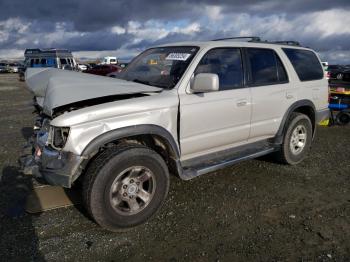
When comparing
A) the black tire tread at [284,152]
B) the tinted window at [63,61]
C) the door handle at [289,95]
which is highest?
the tinted window at [63,61]

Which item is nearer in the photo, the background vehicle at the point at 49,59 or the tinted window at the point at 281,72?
the tinted window at the point at 281,72

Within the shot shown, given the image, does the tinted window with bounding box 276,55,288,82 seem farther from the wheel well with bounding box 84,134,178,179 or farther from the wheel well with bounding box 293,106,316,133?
the wheel well with bounding box 84,134,178,179

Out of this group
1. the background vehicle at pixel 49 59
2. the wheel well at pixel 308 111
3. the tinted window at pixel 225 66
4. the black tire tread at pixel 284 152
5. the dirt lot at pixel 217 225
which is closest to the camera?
the dirt lot at pixel 217 225

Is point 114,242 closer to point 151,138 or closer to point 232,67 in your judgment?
point 151,138

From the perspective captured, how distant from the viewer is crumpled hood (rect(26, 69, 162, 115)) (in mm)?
3239

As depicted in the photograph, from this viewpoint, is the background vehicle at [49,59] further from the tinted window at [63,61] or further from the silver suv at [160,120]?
the silver suv at [160,120]

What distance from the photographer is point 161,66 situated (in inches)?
167

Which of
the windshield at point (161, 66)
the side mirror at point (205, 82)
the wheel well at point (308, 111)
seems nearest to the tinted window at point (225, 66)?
the windshield at point (161, 66)

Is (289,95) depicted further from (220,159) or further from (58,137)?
(58,137)

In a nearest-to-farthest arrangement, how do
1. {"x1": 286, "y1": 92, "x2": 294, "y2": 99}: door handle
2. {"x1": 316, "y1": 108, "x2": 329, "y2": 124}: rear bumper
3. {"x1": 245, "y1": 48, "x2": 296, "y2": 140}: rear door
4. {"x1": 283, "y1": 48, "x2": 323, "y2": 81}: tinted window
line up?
{"x1": 245, "y1": 48, "x2": 296, "y2": 140}: rear door
{"x1": 286, "y1": 92, "x2": 294, "y2": 99}: door handle
{"x1": 283, "y1": 48, "x2": 323, "y2": 81}: tinted window
{"x1": 316, "y1": 108, "x2": 329, "y2": 124}: rear bumper

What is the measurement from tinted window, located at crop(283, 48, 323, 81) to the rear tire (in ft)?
2.14

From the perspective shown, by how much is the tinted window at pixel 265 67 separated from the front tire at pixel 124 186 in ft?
6.21

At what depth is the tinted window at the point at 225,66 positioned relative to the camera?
4.05m

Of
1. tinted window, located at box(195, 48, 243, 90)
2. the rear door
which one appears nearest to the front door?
tinted window, located at box(195, 48, 243, 90)
